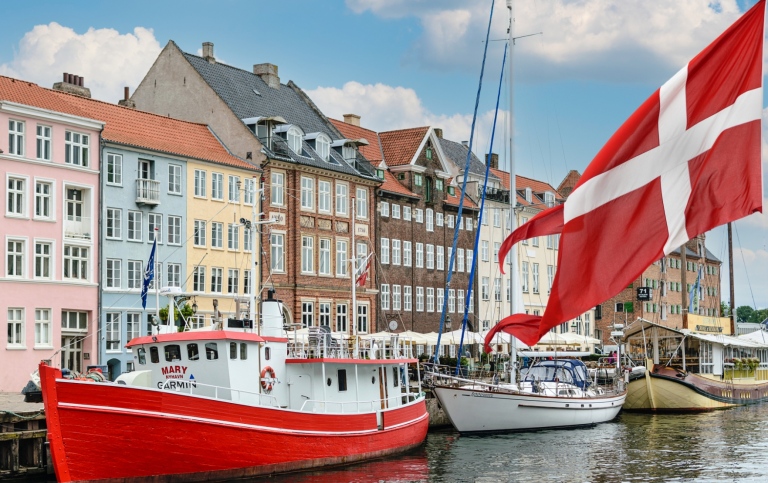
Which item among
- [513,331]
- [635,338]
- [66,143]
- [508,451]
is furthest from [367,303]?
[513,331]

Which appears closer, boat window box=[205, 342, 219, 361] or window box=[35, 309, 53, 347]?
Answer: boat window box=[205, 342, 219, 361]

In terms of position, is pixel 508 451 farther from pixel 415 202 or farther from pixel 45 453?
pixel 415 202

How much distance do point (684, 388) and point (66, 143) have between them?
101 ft

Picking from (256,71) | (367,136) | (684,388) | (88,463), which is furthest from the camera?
(367,136)

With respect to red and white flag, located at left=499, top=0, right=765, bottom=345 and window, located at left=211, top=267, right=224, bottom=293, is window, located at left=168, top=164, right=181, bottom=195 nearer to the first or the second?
window, located at left=211, top=267, right=224, bottom=293

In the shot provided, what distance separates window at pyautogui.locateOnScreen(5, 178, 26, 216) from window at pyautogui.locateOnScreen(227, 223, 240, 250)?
460 inches

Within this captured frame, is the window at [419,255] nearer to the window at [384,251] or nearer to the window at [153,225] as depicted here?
the window at [384,251]

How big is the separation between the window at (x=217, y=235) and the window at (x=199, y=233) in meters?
0.59

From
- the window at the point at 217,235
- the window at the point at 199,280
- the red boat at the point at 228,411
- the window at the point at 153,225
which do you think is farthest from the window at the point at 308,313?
the red boat at the point at 228,411

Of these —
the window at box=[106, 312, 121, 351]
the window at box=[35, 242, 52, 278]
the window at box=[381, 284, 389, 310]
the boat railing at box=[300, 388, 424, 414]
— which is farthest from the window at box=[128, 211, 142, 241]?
the window at box=[381, 284, 389, 310]

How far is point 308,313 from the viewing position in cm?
5997

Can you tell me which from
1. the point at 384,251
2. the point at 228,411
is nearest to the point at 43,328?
the point at 228,411

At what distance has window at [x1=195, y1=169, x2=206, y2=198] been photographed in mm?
54344

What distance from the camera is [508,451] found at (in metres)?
35.5
